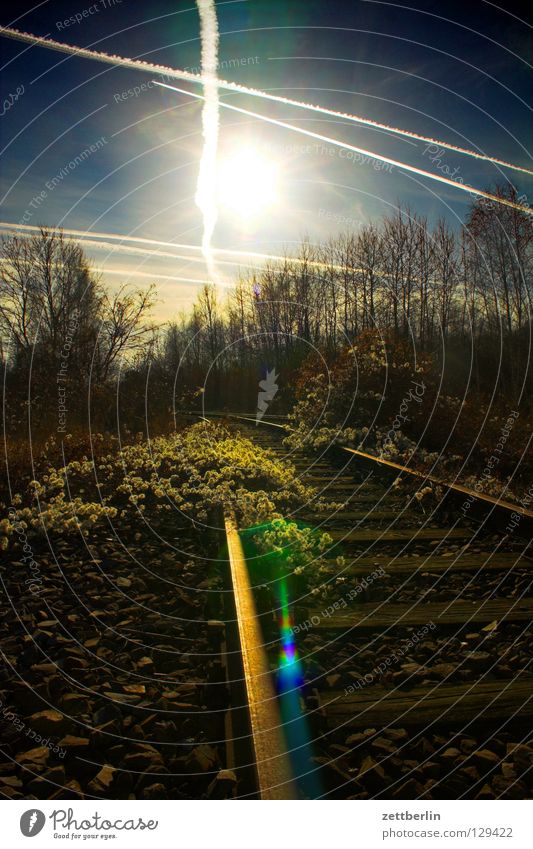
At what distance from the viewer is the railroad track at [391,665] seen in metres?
1.98

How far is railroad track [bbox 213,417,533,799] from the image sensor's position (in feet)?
6.50

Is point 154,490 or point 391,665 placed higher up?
point 154,490

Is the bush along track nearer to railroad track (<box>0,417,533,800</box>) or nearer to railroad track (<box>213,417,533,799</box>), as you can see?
railroad track (<box>0,417,533,800</box>)

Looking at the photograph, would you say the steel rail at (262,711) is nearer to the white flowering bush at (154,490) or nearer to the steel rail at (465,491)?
the white flowering bush at (154,490)

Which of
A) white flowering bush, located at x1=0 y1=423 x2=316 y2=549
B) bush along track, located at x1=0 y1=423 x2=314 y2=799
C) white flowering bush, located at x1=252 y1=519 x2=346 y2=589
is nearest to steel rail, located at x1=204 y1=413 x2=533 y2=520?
white flowering bush, located at x1=0 y1=423 x2=316 y2=549

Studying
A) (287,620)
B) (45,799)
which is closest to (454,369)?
(287,620)

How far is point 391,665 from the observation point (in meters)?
2.81

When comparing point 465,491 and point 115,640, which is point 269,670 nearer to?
point 115,640

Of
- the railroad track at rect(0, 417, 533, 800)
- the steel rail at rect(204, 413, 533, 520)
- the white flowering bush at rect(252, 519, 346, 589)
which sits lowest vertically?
the railroad track at rect(0, 417, 533, 800)

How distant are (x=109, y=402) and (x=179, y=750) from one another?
38.3 ft

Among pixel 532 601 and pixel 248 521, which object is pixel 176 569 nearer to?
pixel 248 521

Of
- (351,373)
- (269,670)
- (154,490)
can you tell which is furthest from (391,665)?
(351,373)

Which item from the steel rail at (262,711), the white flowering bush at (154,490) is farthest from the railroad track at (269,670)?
the white flowering bush at (154,490)

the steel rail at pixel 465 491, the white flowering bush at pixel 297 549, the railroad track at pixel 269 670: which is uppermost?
the steel rail at pixel 465 491
